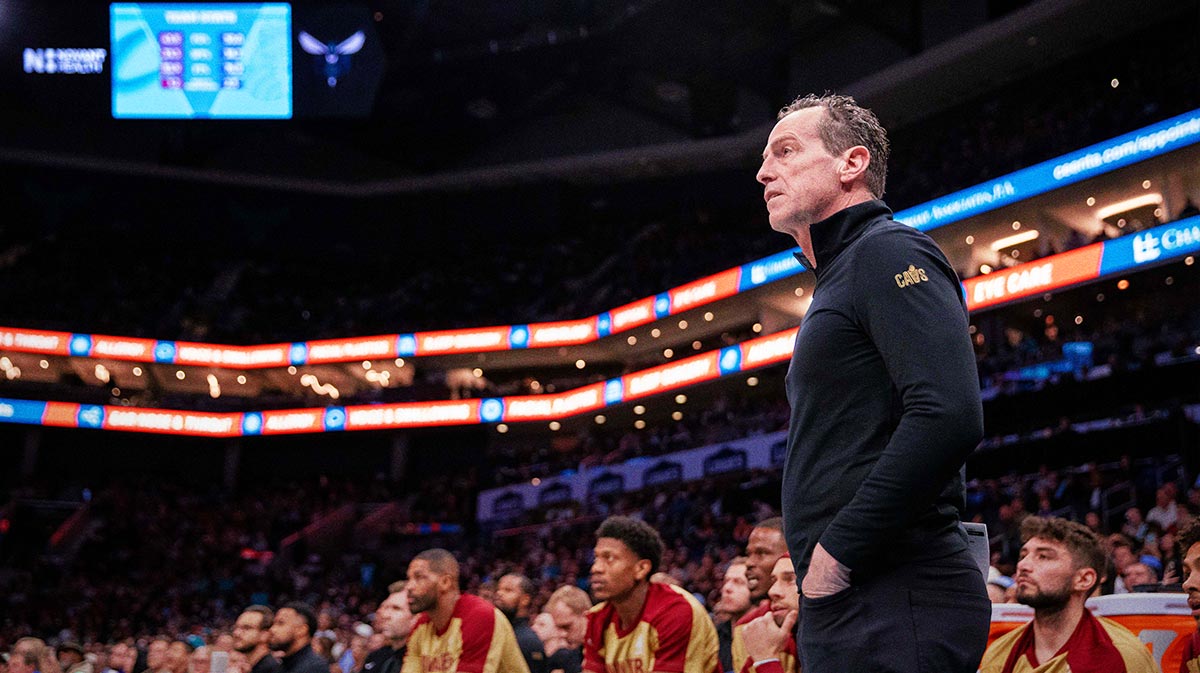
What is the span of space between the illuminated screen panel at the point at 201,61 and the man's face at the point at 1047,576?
98.0ft

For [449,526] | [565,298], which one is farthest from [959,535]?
[565,298]

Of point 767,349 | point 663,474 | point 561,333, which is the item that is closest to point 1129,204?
point 767,349

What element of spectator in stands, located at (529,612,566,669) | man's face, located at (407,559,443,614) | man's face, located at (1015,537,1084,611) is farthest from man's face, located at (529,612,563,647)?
man's face, located at (1015,537,1084,611)

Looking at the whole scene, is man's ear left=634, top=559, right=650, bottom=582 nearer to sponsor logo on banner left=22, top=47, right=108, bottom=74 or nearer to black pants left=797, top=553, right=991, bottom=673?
black pants left=797, top=553, right=991, bottom=673

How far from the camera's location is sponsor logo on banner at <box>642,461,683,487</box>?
27.3m

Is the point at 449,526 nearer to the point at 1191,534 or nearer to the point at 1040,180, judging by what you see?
the point at 1040,180

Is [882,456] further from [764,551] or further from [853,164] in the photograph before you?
[764,551]

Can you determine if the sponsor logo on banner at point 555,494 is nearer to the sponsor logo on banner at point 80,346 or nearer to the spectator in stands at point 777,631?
the sponsor logo on banner at point 80,346

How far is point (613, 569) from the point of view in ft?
19.5

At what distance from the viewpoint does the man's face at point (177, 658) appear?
412 inches

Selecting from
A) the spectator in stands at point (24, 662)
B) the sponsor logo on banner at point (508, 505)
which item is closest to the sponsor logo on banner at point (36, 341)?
the sponsor logo on banner at point (508, 505)

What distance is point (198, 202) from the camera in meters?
41.9

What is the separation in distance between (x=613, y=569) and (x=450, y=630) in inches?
57.8

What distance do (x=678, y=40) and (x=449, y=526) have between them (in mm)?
15045
